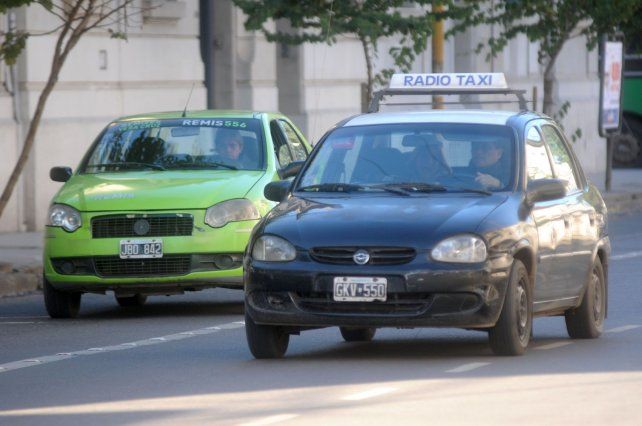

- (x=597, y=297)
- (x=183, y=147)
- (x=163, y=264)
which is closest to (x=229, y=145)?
(x=183, y=147)

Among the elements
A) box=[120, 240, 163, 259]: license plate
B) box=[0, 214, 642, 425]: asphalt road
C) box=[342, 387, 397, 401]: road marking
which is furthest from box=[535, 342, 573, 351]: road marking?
box=[120, 240, 163, 259]: license plate

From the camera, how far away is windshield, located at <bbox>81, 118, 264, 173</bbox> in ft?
49.5

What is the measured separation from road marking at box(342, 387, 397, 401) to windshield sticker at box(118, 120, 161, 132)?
6253 mm

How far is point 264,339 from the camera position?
11.0m

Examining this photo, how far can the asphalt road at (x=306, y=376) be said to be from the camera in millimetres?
8789

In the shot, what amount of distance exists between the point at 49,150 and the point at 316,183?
11914mm

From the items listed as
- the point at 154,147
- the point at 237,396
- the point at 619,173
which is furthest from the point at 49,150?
the point at 619,173

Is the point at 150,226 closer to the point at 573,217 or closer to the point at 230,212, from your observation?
the point at 230,212

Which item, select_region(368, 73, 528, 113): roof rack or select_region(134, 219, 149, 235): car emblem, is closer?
select_region(368, 73, 528, 113): roof rack

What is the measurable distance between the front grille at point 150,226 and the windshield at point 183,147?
3.51 feet

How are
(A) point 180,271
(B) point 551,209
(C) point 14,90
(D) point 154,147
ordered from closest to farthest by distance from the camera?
1. (B) point 551,209
2. (A) point 180,271
3. (D) point 154,147
4. (C) point 14,90

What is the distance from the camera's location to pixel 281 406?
9016 mm

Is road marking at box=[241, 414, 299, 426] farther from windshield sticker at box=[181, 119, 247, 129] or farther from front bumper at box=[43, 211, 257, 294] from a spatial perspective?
windshield sticker at box=[181, 119, 247, 129]

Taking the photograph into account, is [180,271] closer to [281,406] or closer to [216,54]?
[281,406]
